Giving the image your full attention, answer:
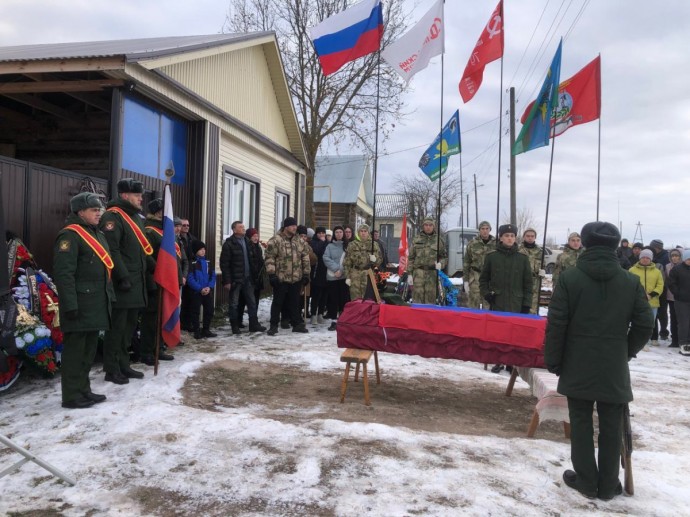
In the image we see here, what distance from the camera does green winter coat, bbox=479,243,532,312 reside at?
6586 millimetres

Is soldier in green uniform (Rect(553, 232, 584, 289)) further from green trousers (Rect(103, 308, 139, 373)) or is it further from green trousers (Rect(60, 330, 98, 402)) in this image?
green trousers (Rect(60, 330, 98, 402))

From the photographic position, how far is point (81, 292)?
15.2ft

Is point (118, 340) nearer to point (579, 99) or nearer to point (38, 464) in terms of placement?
point (38, 464)

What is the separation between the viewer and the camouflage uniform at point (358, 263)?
8961mm

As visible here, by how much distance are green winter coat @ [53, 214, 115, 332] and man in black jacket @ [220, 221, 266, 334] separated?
3.47 meters

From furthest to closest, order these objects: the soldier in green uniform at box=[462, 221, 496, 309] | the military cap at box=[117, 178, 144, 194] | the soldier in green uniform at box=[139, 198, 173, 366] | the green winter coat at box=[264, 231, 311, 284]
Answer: the green winter coat at box=[264, 231, 311, 284] → the soldier in green uniform at box=[462, 221, 496, 309] → the soldier in green uniform at box=[139, 198, 173, 366] → the military cap at box=[117, 178, 144, 194]

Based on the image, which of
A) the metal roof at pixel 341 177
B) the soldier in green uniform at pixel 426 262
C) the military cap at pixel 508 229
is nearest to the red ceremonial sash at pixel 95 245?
the military cap at pixel 508 229

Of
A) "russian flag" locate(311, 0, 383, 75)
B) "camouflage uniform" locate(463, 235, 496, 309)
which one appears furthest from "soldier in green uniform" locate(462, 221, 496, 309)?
"russian flag" locate(311, 0, 383, 75)

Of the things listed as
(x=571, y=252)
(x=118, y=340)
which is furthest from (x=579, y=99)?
(x=118, y=340)

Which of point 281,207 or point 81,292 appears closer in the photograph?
point 81,292

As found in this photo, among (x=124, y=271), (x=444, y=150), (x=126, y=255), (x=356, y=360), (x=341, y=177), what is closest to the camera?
(x=356, y=360)

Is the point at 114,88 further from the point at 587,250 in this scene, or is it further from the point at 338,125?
the point at 338,125

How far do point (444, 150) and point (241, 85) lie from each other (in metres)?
4.74

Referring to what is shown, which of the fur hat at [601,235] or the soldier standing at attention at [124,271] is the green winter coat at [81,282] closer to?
the soldier standing at attention at [124,271]
